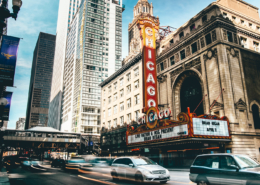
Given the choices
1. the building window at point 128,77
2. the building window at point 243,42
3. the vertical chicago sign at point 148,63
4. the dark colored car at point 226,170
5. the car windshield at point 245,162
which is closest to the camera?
the dark colored car at point 226,170

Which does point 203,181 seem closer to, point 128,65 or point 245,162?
point 245,162

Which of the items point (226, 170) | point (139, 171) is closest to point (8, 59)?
point (139, 171)

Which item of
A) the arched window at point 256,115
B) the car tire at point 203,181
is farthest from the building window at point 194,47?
the car tire at point 203,181

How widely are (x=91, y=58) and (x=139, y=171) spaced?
84.3 m

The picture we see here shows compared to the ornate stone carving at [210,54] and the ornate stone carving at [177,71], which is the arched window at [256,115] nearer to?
the ornate stone carving at [210,54]

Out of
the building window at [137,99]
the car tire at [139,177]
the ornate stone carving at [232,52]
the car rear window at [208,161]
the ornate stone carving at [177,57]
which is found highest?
the ornate stone carving at [177,57]

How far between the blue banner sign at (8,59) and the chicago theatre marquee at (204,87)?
57.1 feet

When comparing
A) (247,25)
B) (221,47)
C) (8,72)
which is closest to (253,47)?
(247,25)

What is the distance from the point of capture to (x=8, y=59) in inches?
476

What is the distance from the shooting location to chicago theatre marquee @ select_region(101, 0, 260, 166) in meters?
23.7

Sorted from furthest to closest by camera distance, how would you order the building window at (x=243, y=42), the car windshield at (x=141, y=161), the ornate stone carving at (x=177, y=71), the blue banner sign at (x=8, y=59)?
the ornate stone carving at (x=177, y=71)
the building window at (x=243, y=42)
the car windshield at (x=141, y=161)
the blue banner sign at (x=8, y=59)

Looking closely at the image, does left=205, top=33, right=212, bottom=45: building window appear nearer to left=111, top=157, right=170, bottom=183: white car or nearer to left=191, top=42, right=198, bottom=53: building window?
left=191, top=42, right=198, bottom=53: building window

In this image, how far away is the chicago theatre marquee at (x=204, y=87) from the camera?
77.8ft

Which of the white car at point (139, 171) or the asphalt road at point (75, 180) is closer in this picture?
the white car at point (139, 171)
